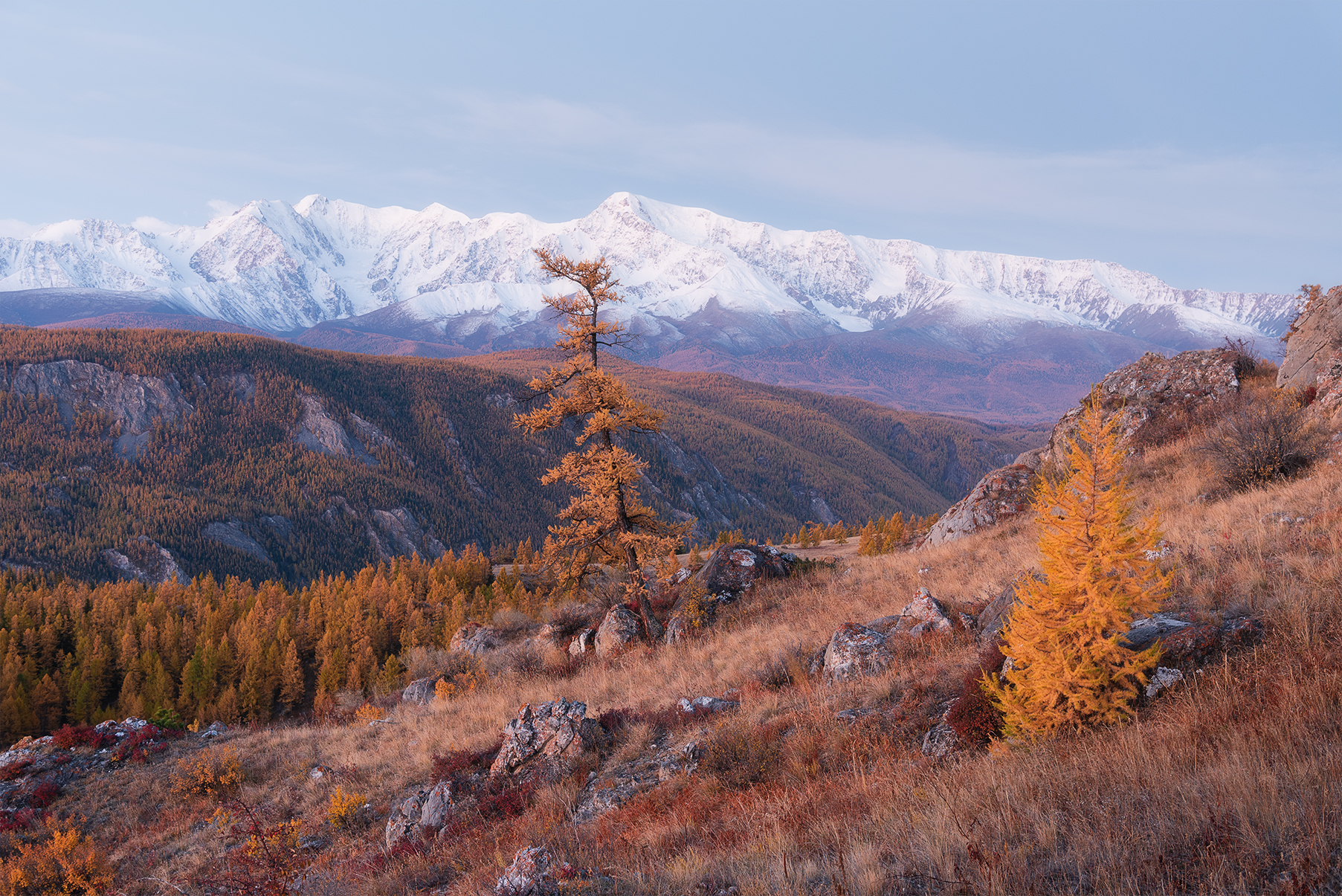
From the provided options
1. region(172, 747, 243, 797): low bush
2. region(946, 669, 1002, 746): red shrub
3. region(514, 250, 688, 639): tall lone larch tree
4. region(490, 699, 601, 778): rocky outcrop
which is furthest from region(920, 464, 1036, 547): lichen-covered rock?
region(172, 747, 243, 797): low bush

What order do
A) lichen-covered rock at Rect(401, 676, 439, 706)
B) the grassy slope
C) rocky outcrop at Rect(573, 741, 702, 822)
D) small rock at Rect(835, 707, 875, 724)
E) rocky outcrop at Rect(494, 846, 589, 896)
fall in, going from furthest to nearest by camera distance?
1. lichen-covered rock at Rect(401, 676, 439, 706)
2. small rock at Rect(835, 707, 875, 724)
3. rocky outcrop at Rect(573, 741, 702, 822)
4. rocky outcrop at Rect(494, 846, 589, 896)
5. the grassy slope

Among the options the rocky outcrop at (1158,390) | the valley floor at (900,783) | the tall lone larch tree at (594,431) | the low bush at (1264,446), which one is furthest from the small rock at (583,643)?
the low bush at (1264,446)

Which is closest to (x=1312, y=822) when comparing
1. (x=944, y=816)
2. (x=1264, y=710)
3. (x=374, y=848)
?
(x=1264, y=710)

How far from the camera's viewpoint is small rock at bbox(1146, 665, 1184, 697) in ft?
21.1

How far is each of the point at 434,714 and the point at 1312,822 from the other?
18651mm

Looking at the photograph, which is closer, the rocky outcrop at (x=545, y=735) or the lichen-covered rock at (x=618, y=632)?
the rocky outcrop at (x=545, y=735)

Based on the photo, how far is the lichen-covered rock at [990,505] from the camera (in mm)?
24406

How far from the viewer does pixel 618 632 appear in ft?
68.4

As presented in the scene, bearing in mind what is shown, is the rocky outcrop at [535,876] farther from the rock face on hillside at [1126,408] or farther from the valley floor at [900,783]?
the rock face on hillside at [1126,408]

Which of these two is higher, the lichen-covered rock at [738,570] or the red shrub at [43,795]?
the lichen-covered rock at [738,570]

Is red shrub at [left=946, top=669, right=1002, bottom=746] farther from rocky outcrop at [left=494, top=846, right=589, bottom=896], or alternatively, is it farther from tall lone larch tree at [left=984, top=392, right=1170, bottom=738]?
rocky outcrop at [left=494, top=846, right=589, bottom=896]

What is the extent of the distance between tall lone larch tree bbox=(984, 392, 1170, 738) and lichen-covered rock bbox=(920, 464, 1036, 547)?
18720 mm

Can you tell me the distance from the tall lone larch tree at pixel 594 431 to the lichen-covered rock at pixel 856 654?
26.0ft

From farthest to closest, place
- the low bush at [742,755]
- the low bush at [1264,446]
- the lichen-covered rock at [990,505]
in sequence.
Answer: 1. the lichen-covered rock at [990,505]
2. the low bush at [1264,446]
3. the low bush at [742,755]
